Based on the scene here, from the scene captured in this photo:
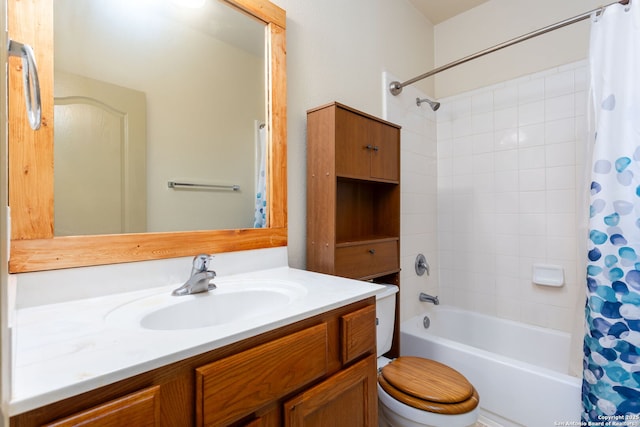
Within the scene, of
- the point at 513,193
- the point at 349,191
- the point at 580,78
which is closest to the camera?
the point at 349,191

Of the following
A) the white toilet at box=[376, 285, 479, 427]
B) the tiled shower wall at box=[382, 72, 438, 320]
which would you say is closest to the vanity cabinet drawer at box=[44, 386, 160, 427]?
the white toilet at box=[376, 285, 479, 427]

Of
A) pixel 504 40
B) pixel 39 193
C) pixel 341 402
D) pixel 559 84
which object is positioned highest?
pixel 504 40

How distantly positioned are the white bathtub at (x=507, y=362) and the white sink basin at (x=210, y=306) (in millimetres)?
1122

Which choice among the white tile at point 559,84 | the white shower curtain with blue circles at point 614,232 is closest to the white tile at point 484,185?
the white tile at point 559,84

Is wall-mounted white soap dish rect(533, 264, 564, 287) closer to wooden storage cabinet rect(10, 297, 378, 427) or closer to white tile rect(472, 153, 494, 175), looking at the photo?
white tile rect(472, 153, 494, 175)

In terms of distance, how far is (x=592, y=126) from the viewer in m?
1.46

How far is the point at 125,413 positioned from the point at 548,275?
7.49 feet

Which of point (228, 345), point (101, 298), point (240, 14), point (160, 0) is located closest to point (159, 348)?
point (228, 345)

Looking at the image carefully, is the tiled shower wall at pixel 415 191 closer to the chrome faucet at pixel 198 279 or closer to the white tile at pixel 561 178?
the white tile at pixel 561 178

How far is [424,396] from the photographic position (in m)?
1.11

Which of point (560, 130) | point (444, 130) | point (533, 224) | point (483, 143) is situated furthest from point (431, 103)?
point (533, 224)

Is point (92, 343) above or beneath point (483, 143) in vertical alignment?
beneath

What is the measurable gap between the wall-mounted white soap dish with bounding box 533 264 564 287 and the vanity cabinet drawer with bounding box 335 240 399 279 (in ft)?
3.50

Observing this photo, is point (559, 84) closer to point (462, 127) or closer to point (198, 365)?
point (462, 127)
